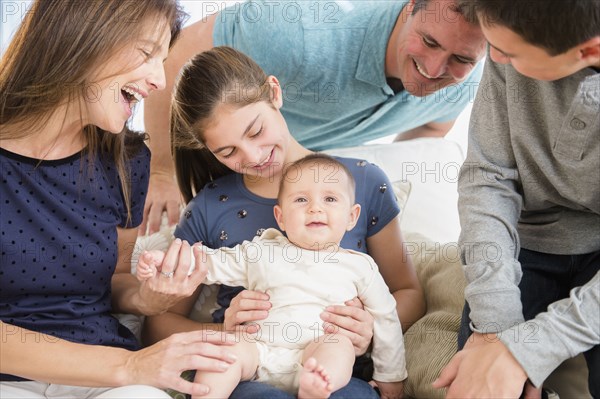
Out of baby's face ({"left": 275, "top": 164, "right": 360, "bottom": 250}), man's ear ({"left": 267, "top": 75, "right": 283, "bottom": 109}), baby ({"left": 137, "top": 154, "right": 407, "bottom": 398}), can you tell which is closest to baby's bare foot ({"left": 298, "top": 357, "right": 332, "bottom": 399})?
baby ({"left": 137, "top": 154, "right": 407, "bottom": 398})

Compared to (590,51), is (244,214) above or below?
below

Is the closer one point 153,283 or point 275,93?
point 153,283

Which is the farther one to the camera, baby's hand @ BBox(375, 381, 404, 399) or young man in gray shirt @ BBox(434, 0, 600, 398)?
baby's hand @ BBox(375, 381, 404, 399)

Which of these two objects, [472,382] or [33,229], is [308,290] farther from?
[33,229]

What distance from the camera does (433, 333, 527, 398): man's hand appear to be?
3.84ft

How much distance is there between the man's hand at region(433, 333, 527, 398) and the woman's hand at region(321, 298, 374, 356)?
212mm

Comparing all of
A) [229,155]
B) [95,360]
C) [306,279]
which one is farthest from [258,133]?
[95,360]

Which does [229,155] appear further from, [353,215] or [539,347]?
[539,347]

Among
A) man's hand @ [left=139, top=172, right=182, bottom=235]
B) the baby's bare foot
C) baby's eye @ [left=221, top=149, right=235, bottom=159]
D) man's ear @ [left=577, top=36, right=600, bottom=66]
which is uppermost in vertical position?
man's ear @ [left=577, top=36, right=600, bottom=66]

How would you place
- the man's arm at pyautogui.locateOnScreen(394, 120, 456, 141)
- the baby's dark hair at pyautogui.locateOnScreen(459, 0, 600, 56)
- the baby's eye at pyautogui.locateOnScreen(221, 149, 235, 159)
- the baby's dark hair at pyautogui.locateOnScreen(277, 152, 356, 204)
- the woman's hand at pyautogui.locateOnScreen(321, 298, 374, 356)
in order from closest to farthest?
the baby's dark hair at pyautogui.locateOnScreen(459, 0, 600, 56) < the woman's hand at pyautogui.locateOnScreen(321, 298, 374, 356) < the baby's dark hair at pyautogui.locateOnScreen(277, 152, 356, 204) < the baby's eye at pyautogui.locateOnScreen(221, 149, 235, 159) < the man's arm at pyautogui.locateOnScreen(394, 120, 456, 141)

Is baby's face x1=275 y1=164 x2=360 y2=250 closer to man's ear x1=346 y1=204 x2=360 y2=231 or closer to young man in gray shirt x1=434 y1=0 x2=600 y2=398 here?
man's ear x1=346 y1=204 x2=360 y2=231

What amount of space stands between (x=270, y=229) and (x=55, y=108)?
49cm

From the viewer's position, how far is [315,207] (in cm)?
145

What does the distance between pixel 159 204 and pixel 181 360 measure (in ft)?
2.34
